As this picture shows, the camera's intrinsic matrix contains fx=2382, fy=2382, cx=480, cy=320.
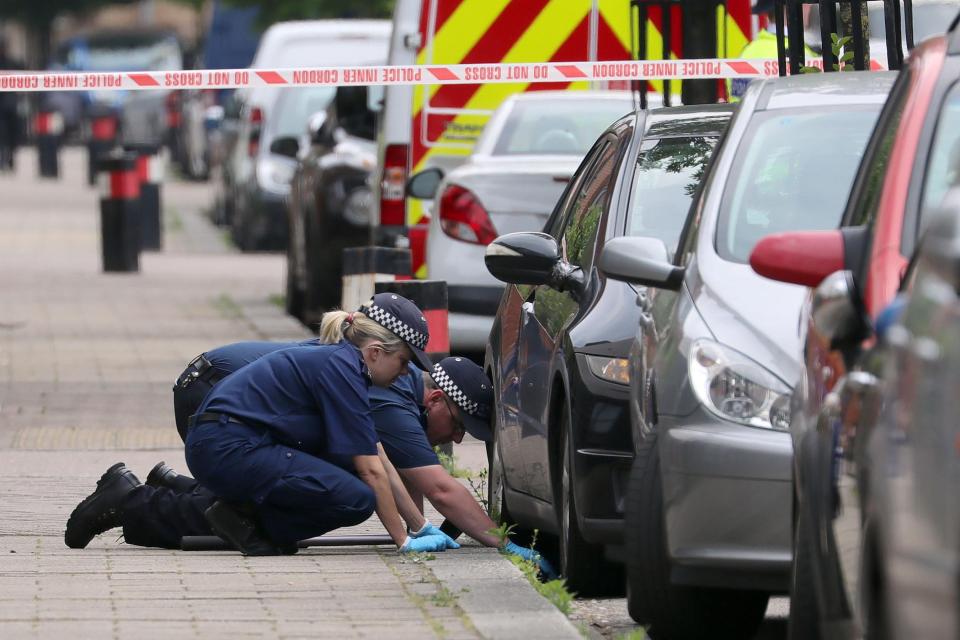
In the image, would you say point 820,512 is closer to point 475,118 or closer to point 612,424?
point 612,424

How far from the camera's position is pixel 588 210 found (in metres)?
7.56

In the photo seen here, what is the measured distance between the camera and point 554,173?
10.9m

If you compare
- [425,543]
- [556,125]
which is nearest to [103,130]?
[556,125]

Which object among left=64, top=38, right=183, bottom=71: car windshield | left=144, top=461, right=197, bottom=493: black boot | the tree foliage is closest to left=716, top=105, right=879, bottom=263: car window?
left=144, top=461, right=197, bottom=493: black boot

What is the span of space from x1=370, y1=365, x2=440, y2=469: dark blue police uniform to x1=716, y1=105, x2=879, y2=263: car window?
1805 millimetres

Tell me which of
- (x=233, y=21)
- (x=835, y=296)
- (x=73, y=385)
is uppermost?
(x=233, y=21)

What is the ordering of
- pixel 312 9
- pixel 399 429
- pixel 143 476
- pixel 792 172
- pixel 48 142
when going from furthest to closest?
1. pixel 48 142
2. pixel 312 9
3. pixel 143 476
4. pixel 399 429
5. pixel 792 172

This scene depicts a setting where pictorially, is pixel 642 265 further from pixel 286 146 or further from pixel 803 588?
pixel 286 146

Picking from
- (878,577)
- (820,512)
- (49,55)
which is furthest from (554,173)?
(49,55)

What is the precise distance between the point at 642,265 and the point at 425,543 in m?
1.73

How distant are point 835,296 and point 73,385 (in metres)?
9.11

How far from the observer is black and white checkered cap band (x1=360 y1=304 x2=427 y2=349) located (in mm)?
7477

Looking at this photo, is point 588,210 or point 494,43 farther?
point 494,43

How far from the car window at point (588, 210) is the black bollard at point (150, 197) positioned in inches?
659
